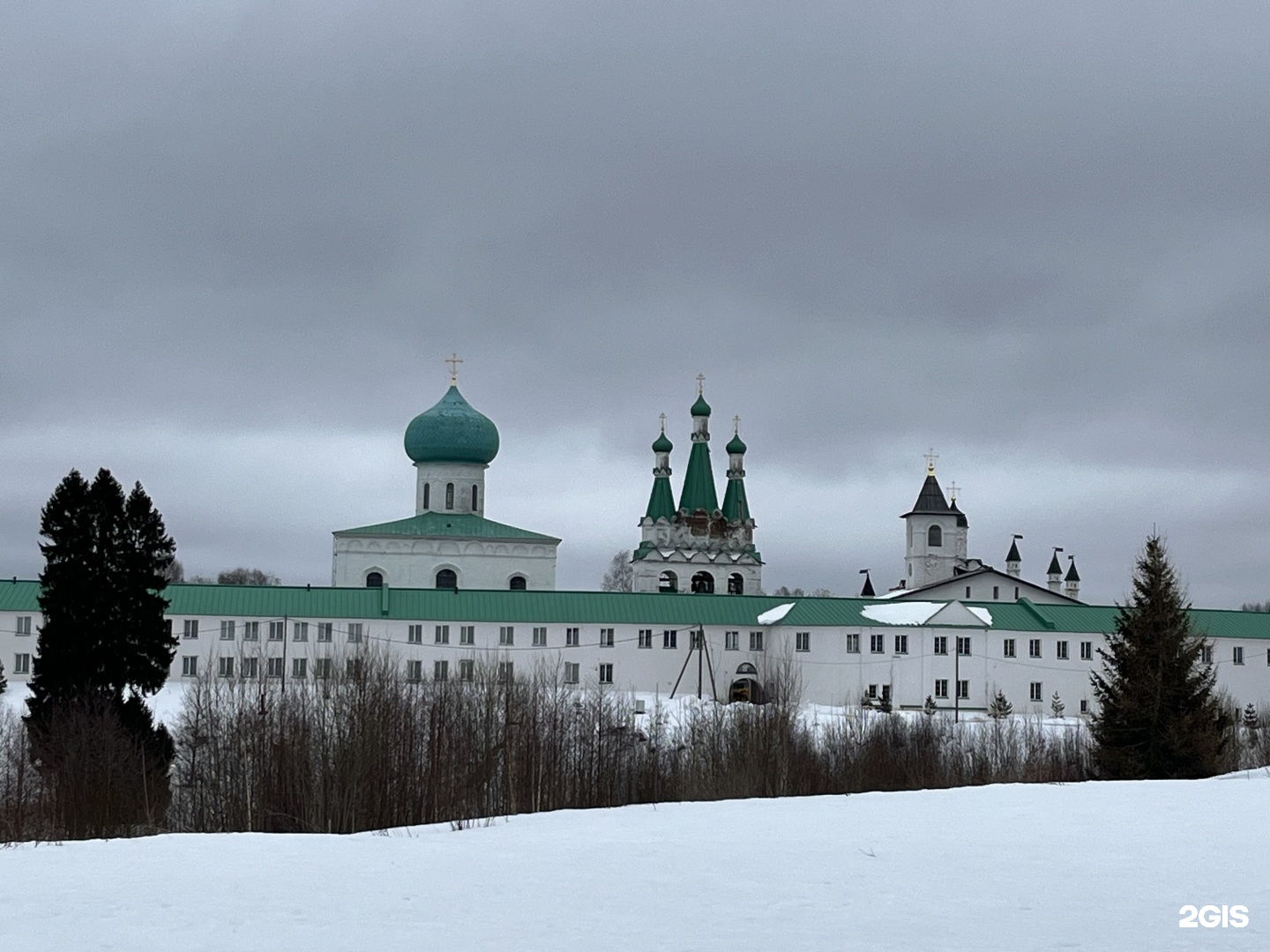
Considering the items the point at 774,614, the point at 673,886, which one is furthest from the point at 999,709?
the point at 673,886

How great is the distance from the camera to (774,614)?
5766cm

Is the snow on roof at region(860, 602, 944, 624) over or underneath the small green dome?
underneath

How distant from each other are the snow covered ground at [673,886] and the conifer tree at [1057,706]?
3507 cm

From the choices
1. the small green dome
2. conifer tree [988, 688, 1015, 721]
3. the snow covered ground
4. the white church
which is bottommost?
the snow covered ground

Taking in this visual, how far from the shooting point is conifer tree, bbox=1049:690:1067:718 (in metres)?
54.6

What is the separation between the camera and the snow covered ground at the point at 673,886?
37.5ft

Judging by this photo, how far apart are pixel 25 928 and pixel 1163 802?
1598cm

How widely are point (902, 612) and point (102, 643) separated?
32.6 metres

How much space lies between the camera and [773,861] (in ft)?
50.8

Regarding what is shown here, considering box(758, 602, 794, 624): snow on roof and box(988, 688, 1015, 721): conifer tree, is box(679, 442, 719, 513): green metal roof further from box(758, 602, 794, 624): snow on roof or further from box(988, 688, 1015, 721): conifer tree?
box(988, 688, 1015, 721): conifer tree

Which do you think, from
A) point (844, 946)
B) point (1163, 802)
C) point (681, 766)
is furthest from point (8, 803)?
point (844, 946)

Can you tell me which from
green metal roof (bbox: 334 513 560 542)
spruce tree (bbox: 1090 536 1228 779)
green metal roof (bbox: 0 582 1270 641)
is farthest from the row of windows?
spruce tree (bbox: 1090 536 1228 779)

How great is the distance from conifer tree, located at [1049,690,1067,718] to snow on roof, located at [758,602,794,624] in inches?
388

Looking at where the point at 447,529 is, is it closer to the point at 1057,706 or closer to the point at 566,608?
the point at 566,608
